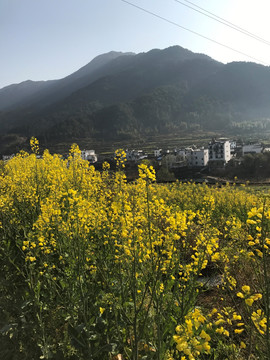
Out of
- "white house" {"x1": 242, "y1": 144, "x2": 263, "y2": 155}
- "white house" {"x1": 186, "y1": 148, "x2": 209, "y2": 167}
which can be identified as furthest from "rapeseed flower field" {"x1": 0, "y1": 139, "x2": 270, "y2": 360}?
"white house" {"x1": 242, "y1": 144, "x2": 263, "y2": 155}

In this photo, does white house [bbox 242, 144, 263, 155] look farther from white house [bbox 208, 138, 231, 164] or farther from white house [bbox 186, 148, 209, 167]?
white house [bbox 186, 148, 209, 167]

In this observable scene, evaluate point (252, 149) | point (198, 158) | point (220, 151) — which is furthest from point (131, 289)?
point (252, 149)

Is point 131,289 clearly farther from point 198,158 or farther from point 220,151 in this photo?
point 220,151

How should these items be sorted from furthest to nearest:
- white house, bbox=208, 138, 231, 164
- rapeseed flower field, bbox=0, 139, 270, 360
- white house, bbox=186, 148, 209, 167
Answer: white house, bbox=208, 138, 231, 164, white house, bbox=186, 148, 209, 167, rapeseed flower field, bbox=0, 139, 270, 360

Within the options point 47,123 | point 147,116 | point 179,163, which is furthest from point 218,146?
point 47,123

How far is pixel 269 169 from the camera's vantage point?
4338cm

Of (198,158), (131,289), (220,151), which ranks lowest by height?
(198,158)

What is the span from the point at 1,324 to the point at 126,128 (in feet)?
538

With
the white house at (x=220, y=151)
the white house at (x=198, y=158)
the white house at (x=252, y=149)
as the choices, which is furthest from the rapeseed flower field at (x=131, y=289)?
the white house at (x=252, y=149)

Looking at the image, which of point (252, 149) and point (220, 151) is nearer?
point (252, 149)

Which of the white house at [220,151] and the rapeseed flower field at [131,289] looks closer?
the rapeseed flower field at [131,289]

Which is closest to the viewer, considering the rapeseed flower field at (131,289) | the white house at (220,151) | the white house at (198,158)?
the rapeseed flower field at (131,289)

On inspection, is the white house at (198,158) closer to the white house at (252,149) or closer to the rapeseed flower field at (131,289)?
the white house at (252,149)

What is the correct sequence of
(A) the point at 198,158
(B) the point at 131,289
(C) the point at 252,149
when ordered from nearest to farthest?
(B) the point at 131,289 < (A) the point at 198,158 < (C) the point at 252,149
